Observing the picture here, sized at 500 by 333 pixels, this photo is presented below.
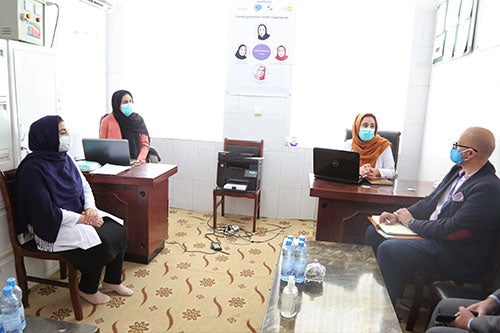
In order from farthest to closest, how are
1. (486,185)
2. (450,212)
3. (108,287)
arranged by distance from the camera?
1. (108,287)
2. (450,212)
3. (486,185)

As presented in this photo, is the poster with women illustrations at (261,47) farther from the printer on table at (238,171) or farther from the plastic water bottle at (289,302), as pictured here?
the plastic water bottle at (289,302)

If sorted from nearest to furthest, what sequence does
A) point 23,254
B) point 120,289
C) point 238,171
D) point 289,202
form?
point 23,254, point 120,289, point 238,171, point 289,202

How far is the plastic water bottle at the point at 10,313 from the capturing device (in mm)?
1438

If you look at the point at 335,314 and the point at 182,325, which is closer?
the point at 335,314

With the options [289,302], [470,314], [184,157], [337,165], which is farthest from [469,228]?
[184,157]

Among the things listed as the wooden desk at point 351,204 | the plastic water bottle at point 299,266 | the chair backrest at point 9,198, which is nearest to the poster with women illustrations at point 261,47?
the wooden desk at point 351,204

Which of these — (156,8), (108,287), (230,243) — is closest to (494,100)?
(230,243)

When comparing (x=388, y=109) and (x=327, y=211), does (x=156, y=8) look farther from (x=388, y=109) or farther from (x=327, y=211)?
(x=327, y=211)

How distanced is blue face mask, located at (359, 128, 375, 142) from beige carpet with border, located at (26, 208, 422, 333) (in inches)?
47.8

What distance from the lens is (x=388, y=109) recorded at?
12.8 feet

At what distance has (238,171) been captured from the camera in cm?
384

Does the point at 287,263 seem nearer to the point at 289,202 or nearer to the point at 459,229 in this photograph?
the point at 459,229

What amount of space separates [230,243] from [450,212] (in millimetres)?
1914

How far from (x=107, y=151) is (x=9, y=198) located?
2.72ft
